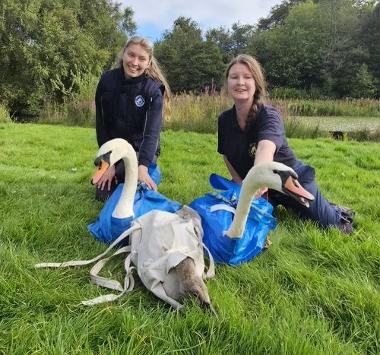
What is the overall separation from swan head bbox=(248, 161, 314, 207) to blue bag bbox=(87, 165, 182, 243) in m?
0.88

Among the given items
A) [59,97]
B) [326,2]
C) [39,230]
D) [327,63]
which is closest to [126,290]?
[39,230]

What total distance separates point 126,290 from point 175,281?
289 millimetres

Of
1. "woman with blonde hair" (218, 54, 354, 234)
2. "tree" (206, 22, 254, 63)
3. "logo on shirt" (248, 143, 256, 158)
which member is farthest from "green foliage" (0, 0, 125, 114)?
"tree" (206, 22, 254, 63)

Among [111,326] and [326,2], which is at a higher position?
[326,2]

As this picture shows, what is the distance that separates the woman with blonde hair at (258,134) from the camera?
3484 mm

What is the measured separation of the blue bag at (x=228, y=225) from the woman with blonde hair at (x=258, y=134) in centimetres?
41

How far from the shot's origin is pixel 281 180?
98.8 inches

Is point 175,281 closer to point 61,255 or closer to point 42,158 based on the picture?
point 61,255

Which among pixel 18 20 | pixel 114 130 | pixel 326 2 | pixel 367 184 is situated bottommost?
pixel 367 184

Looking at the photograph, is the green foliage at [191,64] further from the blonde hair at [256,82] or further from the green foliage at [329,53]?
the blonde hair at [256,82]

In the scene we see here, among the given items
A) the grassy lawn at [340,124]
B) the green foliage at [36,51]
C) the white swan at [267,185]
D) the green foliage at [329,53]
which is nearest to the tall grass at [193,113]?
the grassy lawn at [340,124]

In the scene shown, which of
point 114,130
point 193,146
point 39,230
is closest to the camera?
point 39,230

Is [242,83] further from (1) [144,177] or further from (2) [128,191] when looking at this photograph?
(2) [128,191]

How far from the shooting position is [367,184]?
214 inches
